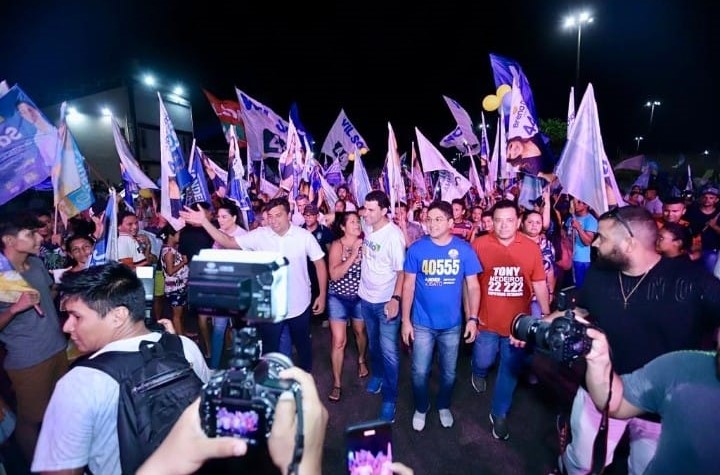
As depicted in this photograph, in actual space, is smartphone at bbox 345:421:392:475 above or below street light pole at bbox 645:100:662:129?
below

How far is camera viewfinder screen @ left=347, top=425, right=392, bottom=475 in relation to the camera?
1437mm

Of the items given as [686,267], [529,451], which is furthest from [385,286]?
[686,267]

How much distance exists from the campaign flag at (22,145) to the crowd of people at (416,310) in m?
0.74

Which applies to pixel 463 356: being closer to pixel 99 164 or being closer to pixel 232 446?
pixel 232 446

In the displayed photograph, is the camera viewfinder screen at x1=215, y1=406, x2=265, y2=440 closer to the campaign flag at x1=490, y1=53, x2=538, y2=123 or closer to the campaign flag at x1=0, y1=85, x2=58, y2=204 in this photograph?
the campaign flag at x1=0, y1=85, x2=58, y2=204

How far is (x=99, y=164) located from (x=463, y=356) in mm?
30766

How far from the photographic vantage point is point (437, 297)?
3.96m

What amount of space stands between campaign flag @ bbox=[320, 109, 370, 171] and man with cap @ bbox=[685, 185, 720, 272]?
8.51 meters

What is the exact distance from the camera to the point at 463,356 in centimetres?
578

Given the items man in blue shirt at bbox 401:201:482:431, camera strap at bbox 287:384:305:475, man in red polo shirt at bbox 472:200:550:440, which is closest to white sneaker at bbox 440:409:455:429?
man in blue shirt at bbox 401:201:482:431

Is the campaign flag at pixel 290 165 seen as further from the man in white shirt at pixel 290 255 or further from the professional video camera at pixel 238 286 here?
the professional video camera at pixel 238 286

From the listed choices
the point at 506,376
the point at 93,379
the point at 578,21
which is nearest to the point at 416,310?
the point at 506,376

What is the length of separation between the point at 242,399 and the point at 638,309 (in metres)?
2.72

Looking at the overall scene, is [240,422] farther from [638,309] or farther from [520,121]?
[520,121]
